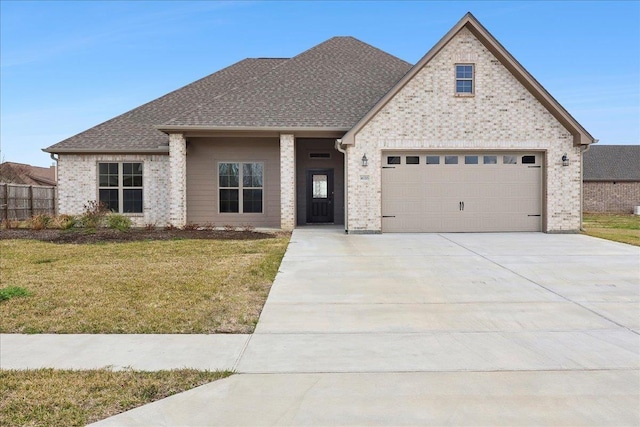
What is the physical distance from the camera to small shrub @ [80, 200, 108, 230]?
1886 centimetres

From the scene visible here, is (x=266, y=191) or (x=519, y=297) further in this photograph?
(x=266, y=191)

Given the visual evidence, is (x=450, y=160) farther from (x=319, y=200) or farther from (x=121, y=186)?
(x=121, y=186)

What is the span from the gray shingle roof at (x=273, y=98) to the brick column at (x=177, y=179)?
0.87 m

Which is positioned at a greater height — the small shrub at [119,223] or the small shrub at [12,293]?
the small shrub at [119,223]

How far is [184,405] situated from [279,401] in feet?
2.36

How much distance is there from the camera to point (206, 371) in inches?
172

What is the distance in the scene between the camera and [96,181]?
66.0 ft

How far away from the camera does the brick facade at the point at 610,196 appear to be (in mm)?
39938

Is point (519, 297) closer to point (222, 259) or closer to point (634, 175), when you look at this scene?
point (222, 259)

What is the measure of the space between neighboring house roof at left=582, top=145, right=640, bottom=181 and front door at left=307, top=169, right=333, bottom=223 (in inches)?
1111

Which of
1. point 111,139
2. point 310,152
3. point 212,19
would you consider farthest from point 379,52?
point 111,139

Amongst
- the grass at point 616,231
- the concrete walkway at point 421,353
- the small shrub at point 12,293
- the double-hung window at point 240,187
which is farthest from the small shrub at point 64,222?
the grass at point 616,231

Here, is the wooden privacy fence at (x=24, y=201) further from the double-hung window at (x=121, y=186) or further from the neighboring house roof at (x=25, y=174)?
the neighboring house roof at (x=25, y=174)

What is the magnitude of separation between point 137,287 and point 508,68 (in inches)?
540
